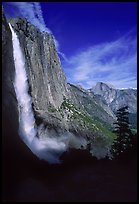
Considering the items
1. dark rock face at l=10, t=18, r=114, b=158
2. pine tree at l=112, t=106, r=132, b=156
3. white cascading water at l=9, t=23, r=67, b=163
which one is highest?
dark rock face at l=10, t=18, r=114, b=158

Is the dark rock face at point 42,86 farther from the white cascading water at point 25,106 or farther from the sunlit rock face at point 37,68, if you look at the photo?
the white cascading water at point 25,106

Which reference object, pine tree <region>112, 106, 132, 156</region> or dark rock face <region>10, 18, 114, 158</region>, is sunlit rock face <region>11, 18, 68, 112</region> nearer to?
dark rock face <region>10, 18, 114, 158</region>

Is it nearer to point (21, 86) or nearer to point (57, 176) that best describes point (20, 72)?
point (21, 86)

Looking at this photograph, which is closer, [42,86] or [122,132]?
[122,132]

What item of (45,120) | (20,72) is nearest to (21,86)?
(20,72)

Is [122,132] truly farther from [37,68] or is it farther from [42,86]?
[37,68]

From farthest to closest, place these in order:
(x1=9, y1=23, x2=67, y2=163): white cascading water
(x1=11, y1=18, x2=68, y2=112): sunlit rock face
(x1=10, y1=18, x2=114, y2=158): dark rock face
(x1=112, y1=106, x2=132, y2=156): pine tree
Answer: (x1=11, y1=18, x2=68, y2=112): sunlit rock face
(x1=10, y1=18, x2=114, y2=158): dark rock face
(x1=9, y1=23, x2=67, y2=163): white cascading water
(x1=112, y1=106, x2=132, y2=156): pine tree

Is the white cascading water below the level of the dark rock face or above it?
below

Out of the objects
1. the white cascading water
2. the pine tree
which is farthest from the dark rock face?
the pine tree

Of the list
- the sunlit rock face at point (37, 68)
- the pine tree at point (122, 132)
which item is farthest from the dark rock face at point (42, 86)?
the pine tree at point (122, 132)

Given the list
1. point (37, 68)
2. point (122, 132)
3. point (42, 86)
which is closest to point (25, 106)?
point (122, 132)

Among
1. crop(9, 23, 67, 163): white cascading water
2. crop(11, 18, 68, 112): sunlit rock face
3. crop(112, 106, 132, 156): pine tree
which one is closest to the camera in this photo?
crop(112, 106, 132, 156): pine tree

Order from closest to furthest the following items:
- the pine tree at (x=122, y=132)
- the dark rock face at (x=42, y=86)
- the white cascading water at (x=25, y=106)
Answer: the pine tree at (x=122, y=132) → the white cascading water at (x=25, y=106) → the dark rock face at (x=42, y=86)

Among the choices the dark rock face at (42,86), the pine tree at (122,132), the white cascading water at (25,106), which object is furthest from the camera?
the dark rock face at (42,86)
